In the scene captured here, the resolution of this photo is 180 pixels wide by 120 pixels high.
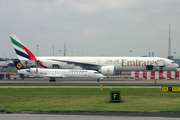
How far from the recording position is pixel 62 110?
59.3 feet

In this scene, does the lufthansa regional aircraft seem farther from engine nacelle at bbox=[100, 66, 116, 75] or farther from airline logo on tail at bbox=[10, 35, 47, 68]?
engine nacelle at bbox=[100, 66, 116, 75]

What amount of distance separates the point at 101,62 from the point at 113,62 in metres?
3.52

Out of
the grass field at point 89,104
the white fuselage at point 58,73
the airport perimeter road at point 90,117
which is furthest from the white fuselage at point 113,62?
the airport perimeter road at point 90,117

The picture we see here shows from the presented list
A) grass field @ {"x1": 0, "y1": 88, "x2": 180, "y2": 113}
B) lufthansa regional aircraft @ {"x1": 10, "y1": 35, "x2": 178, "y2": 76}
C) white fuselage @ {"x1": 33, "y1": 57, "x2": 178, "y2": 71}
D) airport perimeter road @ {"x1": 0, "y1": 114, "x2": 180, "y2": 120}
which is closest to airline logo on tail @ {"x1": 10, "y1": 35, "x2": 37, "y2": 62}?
Result: lufthansa regional aircraft @ {"x1": 10, "y1": 35, "x2": 178, "y2": 76}

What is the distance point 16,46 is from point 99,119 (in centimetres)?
5704

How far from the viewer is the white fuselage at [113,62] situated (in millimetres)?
65000

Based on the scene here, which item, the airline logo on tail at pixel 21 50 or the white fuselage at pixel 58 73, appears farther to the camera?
the airline logo on tail at pixel 21 50

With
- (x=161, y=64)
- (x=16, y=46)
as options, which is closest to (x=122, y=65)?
(x=161, y=64)

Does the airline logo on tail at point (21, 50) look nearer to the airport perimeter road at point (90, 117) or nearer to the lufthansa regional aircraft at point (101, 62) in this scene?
the lufthansa regional aircraft at point (101, 62)

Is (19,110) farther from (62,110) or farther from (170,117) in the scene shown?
(170,117)

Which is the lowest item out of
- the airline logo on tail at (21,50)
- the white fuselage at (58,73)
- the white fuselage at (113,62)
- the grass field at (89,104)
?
the grass field at (89,104)

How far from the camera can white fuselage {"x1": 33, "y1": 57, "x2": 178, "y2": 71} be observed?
65.0 metres

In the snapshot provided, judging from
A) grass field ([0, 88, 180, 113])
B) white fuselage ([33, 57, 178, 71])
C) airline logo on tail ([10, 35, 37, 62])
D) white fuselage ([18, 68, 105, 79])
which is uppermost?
airline logo on tail ([10, 35, 37, 62])

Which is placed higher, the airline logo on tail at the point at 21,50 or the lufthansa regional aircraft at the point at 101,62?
the airline logo on tail at the point at 21,50
